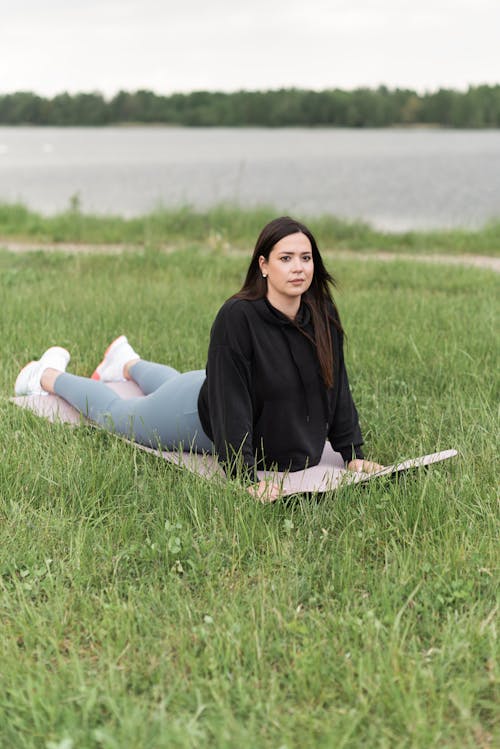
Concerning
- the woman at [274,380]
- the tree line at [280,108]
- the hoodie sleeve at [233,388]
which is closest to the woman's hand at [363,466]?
the woman at [274,380]

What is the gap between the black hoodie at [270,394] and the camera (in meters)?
3.23

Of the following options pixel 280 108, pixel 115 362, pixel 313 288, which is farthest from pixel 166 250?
pixel 280 108

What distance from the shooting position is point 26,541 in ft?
9.50

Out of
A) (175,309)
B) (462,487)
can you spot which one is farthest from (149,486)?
(175,309)

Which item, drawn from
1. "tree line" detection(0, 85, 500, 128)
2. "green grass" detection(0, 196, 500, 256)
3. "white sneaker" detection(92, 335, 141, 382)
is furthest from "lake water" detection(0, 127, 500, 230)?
"tree line" detection(0, 85, 500, 128)

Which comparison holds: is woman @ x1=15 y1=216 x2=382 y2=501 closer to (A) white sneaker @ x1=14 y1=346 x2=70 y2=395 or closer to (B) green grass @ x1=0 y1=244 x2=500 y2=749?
(B) green grass @ x1=0 y1=244 x2=500 y2=749

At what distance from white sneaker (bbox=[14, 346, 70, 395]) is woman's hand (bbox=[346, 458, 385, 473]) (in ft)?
6.04

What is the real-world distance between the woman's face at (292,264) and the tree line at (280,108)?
218 ft

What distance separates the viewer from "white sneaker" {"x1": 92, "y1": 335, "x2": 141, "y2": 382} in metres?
4.77

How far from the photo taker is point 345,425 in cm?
356

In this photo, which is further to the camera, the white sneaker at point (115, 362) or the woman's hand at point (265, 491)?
the white sneaker at point (115, 362)

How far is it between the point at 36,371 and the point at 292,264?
6.30 ft

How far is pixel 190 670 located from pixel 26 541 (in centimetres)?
90

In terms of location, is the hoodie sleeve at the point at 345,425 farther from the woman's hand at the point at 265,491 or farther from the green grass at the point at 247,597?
the woman's hand at the point at 265,491
